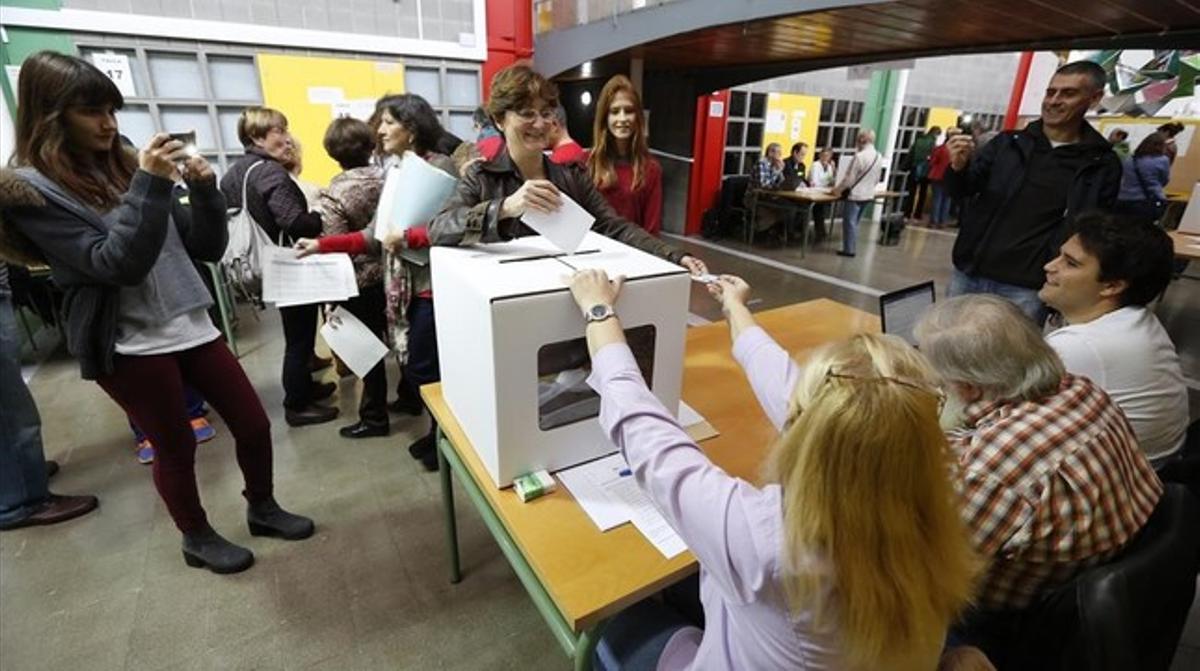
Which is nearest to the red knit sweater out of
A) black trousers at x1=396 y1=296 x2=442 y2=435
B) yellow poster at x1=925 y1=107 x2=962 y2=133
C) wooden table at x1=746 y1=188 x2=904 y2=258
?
black trousers at x1=396 y1=296 x2=442 y2=435

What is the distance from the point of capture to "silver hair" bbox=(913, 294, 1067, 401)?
92 cm

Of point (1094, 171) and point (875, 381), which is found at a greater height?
point (1094, 171)

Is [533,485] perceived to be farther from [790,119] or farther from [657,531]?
[790,119]

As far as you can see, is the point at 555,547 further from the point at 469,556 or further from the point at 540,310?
the point at 469,556

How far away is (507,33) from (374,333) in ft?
13.7

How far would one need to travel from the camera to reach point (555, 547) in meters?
0.88

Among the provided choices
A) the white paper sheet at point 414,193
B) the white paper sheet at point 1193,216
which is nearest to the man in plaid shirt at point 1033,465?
the white paper sheet at point 414,193

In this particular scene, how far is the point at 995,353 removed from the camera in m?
0.93

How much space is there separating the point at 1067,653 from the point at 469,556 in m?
1.50

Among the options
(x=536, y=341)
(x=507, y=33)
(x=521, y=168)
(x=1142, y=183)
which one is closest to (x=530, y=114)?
(x=521, y=168)

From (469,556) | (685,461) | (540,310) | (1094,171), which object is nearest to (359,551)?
(469,556)

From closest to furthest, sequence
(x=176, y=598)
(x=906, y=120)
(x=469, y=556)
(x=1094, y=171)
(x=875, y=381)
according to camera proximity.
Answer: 1. (x=875, y=381)
2. (x=176, y=598)
3. (x=469, y=556)
4. (x=1094, y=171)
5. (x=906, y=120)

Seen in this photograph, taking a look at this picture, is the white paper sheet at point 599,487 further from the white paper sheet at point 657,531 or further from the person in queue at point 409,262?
the person in queue at point 409,262

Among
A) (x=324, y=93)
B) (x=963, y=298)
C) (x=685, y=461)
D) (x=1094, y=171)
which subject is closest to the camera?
(x=685, y=461)
